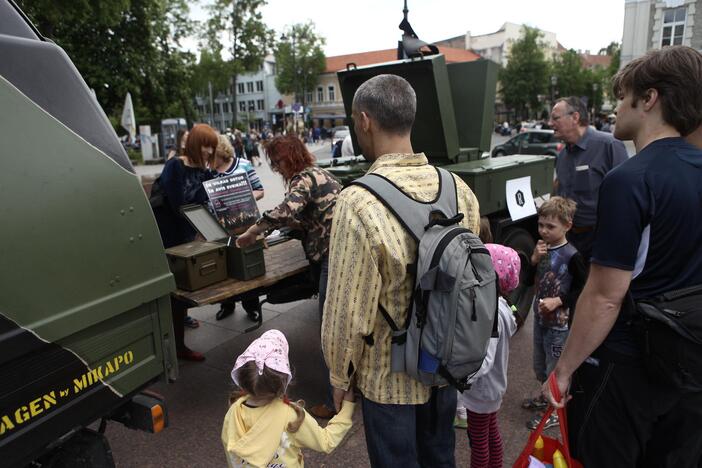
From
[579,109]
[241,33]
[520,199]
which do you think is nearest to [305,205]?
[520,199]

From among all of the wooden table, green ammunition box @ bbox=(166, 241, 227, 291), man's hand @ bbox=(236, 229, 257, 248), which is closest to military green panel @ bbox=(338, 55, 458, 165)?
the wooden table

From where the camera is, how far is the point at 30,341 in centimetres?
154

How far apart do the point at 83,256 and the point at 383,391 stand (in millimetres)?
1103

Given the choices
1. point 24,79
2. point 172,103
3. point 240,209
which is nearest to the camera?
point 24,79

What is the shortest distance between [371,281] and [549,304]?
1749mm

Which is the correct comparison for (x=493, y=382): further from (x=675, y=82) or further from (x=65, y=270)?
(x=65, y=270)

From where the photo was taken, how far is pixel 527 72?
191ft

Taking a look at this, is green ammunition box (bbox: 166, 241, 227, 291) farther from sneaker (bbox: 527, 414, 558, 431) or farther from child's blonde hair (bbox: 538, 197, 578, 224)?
sneaker (bbox: 527, 414, 558, 431)

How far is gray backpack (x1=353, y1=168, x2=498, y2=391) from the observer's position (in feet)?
Answer: 5.14

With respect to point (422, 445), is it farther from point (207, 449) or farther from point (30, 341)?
point (207, 449)

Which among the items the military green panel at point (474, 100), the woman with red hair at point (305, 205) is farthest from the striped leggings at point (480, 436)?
the military green panel at point (474, 100)

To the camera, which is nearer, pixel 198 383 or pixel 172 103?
pixel 198 383

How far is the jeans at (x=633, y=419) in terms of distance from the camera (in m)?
1.72

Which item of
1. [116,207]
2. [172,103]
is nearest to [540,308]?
[116,207]
